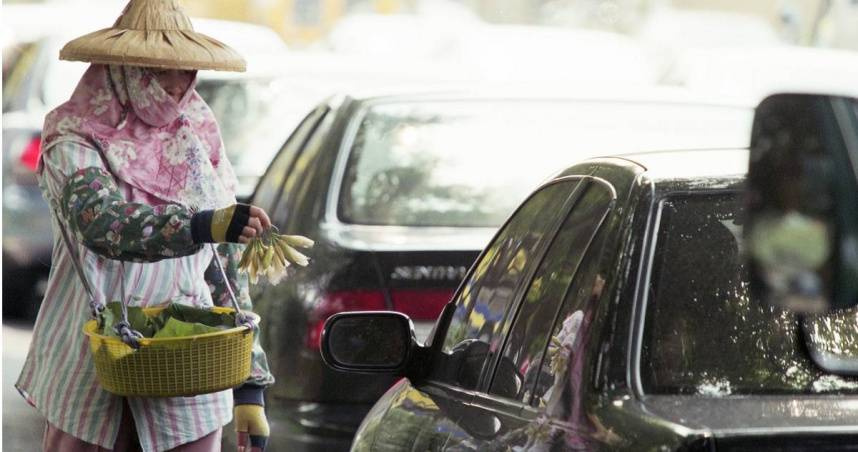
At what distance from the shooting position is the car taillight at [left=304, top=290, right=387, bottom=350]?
602 cm

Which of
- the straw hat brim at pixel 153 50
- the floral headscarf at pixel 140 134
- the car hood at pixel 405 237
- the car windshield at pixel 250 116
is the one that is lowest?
the car windshield at pixel 250 116

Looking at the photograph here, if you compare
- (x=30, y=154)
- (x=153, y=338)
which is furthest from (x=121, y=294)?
(x=30, y=154)

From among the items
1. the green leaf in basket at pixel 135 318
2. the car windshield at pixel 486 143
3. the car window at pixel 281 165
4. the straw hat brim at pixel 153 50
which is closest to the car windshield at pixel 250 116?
the car window at pixel 281 165

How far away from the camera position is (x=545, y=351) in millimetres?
3285

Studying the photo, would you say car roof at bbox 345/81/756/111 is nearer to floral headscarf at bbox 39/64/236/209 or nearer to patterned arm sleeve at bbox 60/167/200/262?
floral headscarf at bbox 39/64/236/209

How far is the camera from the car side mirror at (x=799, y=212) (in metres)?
2.67

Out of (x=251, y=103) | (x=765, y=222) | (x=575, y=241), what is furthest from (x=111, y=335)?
(x=251, y=103)

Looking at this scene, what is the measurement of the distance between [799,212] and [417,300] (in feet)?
11.2

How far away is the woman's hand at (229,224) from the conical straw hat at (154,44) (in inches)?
18.3

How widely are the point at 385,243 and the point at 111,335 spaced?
2.18m

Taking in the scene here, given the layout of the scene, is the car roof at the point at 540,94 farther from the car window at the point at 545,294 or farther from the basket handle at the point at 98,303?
the car window at the point at 545,294

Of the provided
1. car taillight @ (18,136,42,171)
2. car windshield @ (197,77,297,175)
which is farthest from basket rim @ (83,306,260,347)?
car taillight @ (18,136,42,171)

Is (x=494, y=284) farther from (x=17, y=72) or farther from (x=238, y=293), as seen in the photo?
(x=17, y=72)

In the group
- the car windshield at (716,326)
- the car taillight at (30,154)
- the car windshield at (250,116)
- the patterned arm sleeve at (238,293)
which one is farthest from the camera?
the car taillight at (30,154)
